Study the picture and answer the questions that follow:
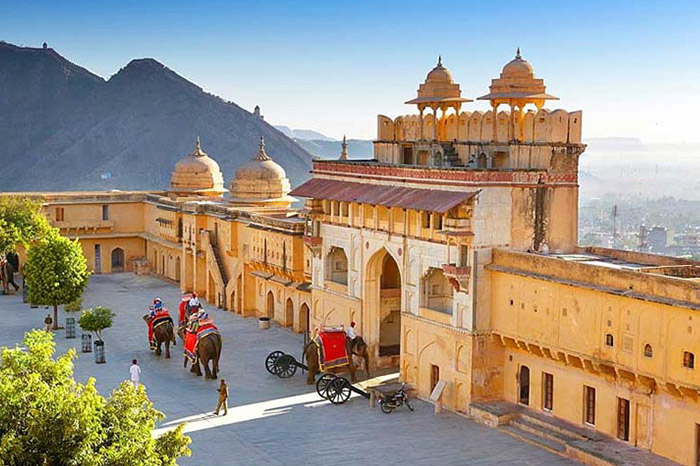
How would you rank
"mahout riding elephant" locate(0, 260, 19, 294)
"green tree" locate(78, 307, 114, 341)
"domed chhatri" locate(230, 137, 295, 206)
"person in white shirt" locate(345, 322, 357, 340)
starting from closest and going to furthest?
"person in white shirt" locate(345, 322, 357, 340) < "green tree" locate(78, 307, 114, 341) < "mahout riding elephant" locate(0, 260, 19, 294) < "domed chhatri" locate(230, 137, 295, 206)

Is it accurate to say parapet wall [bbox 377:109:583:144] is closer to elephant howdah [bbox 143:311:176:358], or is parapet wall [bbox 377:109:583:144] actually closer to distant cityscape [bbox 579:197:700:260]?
elephant howdah [bbox 143:311:176:358]

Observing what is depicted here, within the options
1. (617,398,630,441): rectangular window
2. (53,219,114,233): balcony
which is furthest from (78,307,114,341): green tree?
(53,219,114,233): balcony

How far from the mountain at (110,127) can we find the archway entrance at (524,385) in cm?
10524

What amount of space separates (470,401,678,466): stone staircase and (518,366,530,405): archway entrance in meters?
0.25

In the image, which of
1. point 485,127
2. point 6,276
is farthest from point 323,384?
point 6,276

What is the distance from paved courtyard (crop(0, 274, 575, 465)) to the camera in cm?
2409

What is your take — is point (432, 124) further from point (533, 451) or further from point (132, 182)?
point (132, 182)

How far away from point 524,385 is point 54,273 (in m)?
20.1

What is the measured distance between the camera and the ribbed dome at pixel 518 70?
3023 cm

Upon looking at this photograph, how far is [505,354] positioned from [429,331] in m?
2.45

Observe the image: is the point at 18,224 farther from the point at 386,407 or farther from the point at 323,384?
the point at 386,407

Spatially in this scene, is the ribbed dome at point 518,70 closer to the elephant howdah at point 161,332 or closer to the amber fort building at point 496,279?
the amber fort building at point 496,279

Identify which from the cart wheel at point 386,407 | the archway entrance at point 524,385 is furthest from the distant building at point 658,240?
the cart wheel at point 386,407

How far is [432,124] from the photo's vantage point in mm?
33156
